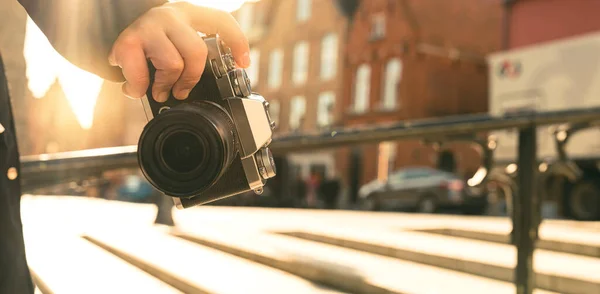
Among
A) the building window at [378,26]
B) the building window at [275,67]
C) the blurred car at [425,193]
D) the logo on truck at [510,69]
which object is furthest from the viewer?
the building window at [275,67]

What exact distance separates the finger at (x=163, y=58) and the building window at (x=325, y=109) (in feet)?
83.9

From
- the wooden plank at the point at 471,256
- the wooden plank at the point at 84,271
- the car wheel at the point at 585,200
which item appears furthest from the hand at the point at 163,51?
the car wheel at the point at 585,200

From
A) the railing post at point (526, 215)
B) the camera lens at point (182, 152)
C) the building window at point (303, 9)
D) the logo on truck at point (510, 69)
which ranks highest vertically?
the building window at point (303, 9)

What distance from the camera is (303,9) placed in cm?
2870

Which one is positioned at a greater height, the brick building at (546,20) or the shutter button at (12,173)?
the brick building at (546,20)

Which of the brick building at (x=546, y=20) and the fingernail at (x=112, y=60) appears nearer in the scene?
the fingernail at (x=112, y=60)

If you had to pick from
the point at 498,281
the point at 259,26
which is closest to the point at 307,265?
the point at 498,281

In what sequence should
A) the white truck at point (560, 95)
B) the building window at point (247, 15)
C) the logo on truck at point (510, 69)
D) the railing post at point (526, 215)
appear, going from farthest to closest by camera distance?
the building window at point (247, 15)
the logo on truck at point (510, 69)
the white truck at point (560, 95)
the railing post at point (526, 215)

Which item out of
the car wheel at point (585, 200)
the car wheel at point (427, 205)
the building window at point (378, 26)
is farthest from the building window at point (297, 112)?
the car wheel at point (585, 200)

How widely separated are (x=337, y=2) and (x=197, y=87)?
26266mm

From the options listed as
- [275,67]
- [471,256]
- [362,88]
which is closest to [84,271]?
→ [471,256]

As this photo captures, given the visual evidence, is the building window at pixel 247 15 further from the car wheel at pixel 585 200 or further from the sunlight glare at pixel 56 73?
the sunlight glare at pixel 56 73

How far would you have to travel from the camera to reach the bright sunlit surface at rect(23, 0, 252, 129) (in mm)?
1000

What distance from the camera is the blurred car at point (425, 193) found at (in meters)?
14.7
